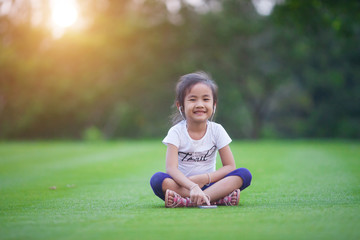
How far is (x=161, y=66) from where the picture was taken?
1177 inches

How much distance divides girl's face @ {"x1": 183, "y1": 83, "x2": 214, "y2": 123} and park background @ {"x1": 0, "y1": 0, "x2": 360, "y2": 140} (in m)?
A: 23.8

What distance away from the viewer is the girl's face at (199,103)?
4281 mm

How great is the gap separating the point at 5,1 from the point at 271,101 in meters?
19.0

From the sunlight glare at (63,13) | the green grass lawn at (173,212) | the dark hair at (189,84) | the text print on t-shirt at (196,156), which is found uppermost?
the sunlight glare at (63,13)

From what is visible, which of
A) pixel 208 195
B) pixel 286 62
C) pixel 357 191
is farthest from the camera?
pixel 286 62

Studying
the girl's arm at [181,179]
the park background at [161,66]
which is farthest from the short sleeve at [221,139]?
the park background at [161,66]

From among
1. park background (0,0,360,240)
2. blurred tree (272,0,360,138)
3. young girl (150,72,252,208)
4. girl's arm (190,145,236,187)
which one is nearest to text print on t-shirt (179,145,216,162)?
young girl (150,72,252,208)

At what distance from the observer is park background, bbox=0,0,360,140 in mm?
28266

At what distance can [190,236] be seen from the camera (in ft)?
8.82

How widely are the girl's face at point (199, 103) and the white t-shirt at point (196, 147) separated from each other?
17 centimetres

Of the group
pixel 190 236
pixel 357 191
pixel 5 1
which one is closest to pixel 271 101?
pixel 5 1

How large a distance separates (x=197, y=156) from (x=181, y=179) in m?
0.40

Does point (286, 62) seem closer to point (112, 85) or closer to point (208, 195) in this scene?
point (112, 85)

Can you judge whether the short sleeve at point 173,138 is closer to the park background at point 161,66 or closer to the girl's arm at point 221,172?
the girl's arm at point 221,172
